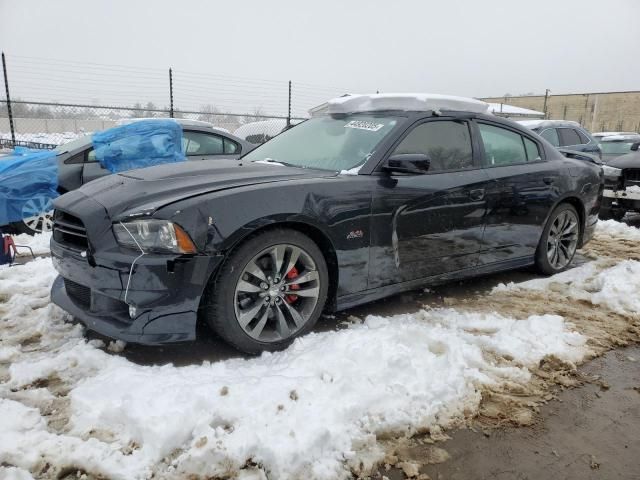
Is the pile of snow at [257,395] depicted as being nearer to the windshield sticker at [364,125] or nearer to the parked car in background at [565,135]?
the windshield sticker at [364,125]

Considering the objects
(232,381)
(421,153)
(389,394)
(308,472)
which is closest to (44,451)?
(232,381)

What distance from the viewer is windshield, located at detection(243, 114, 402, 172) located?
Answer: 352cm

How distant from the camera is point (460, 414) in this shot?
96.3 inches

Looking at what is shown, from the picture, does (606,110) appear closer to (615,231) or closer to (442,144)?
(615,231)

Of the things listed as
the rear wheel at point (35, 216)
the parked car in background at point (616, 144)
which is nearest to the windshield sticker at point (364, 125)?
the rear wheel at point (35, 216)

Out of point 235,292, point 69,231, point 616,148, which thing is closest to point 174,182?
point 69,231

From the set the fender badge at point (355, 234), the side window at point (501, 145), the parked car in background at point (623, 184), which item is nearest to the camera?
the fender badge at point (355, 234)

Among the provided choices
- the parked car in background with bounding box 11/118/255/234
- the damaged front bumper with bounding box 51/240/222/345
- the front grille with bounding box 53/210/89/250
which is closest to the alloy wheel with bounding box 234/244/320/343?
the damaged front bumper with bounding box 51/240/222/345

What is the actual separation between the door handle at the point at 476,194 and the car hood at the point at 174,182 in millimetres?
1218

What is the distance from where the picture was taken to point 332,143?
3.74 meters

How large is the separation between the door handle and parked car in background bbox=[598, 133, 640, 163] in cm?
884

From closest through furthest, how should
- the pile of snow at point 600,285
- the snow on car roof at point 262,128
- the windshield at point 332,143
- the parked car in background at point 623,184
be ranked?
the windshield at point 332,143 < the pile of snow at point 600,285 < the parked car in background at point 623,184 < the snow on car roof at point 262,128

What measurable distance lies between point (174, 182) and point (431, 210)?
1787 millimetres

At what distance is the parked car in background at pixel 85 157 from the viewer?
5.71 meters
